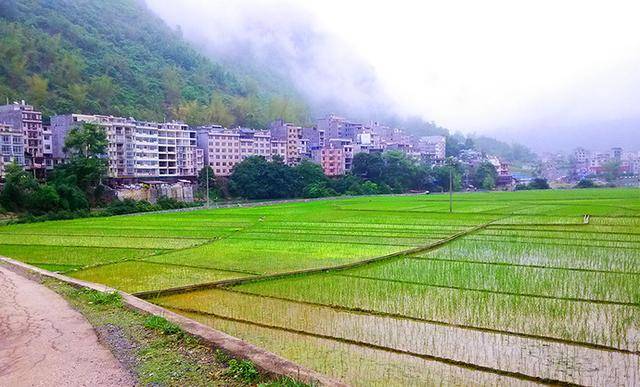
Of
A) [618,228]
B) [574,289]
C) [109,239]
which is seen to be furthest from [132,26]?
[574,289]

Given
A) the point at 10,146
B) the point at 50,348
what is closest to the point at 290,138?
the point at 10,146

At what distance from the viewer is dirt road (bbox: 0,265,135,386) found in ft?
19.9

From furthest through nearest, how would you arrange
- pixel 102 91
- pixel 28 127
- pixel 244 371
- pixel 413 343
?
pixel 102 91 → pixel 28 127 → pixel 413 343 → pixel 244 371

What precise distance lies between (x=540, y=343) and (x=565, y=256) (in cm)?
894

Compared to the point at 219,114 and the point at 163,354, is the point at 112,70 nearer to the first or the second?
the point at 219,114

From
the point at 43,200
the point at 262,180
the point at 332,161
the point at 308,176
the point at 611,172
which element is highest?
the point at 332,161

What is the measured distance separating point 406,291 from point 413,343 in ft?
11.7

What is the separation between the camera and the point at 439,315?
9797mm

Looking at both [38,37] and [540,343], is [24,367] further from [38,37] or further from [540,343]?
[38,37]

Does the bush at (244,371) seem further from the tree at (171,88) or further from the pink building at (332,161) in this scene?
the tree at (171,88)

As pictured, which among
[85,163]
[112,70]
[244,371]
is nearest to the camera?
[244,371]

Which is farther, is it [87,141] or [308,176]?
[308,176]

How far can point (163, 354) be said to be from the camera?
6812mm

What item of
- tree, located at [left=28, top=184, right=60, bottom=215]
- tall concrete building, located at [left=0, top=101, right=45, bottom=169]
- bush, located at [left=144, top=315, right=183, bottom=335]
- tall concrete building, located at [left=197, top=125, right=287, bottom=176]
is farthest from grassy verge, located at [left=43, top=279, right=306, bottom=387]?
tall concrete building, located at [left=197, top=125, right=287, bottom=176]
